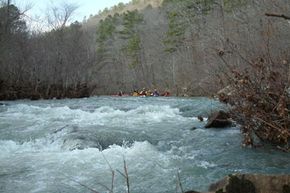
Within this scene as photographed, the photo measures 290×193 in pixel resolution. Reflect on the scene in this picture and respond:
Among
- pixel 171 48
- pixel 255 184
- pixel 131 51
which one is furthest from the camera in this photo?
pixel 131 51

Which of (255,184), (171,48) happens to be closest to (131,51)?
(171,48)

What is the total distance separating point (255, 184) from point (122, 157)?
3.85 metres

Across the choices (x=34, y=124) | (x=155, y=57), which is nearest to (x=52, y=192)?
(x=34, y=124)

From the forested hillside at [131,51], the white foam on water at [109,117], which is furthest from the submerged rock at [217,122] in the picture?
the white foam on water at [109,117]

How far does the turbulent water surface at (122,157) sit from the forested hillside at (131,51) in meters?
3.11

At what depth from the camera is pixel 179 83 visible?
36.9m

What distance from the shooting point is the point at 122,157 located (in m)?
7.08

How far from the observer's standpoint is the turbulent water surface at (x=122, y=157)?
5727 millimetres

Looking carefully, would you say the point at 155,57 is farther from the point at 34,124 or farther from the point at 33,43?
the point at 34,124

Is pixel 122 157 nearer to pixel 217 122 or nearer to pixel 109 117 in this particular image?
pixel 217 122

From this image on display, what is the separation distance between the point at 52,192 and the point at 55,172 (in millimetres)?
931

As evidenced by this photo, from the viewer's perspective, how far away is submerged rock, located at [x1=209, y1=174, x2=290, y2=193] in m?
3.18

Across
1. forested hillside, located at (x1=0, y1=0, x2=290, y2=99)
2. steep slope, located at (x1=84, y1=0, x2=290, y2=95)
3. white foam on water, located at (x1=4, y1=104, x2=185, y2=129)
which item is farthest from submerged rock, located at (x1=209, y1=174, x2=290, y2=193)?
steep slope, located at (x1=84, y1=0, x2=290, y2=95)

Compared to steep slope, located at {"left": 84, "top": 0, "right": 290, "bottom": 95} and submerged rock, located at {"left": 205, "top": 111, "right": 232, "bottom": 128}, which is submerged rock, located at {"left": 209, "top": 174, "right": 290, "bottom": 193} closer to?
submerged rock, located at {"left": 205, "top": 111, "right": 232, "bottom": 128}
